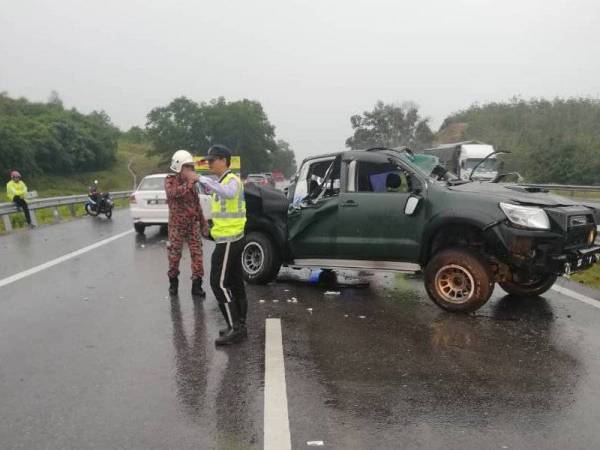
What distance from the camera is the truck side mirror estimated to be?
21.1 feet

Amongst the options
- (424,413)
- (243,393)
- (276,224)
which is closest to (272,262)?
(276,224)

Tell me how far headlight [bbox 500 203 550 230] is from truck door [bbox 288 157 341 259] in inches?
87.2

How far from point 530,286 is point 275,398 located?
4.48 m

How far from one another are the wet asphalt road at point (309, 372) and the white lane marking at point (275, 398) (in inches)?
2.3

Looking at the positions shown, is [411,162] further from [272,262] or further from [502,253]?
[272,262]

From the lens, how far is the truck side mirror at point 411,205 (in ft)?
21.1

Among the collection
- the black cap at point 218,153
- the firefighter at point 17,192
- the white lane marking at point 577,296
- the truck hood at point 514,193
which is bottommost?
the white lane marking at point 577,296

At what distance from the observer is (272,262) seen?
25.5 feet

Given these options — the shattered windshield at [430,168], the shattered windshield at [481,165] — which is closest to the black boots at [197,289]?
the shattered windshield at [430,168]

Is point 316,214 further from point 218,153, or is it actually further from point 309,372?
point 309,372

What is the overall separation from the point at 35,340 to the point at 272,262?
3.30 m

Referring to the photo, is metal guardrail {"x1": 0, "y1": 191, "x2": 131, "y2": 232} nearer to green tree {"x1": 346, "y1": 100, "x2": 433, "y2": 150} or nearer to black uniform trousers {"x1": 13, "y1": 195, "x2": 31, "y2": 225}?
black uniform trousers {"x1": 13, "y1": 195, "x2": 31, "y2": 225}

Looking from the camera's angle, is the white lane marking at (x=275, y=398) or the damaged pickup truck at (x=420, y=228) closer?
the white lane marking at (x=275, y=398)

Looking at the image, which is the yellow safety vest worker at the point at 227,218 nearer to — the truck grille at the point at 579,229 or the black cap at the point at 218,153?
the black cap at the point at 218,153
